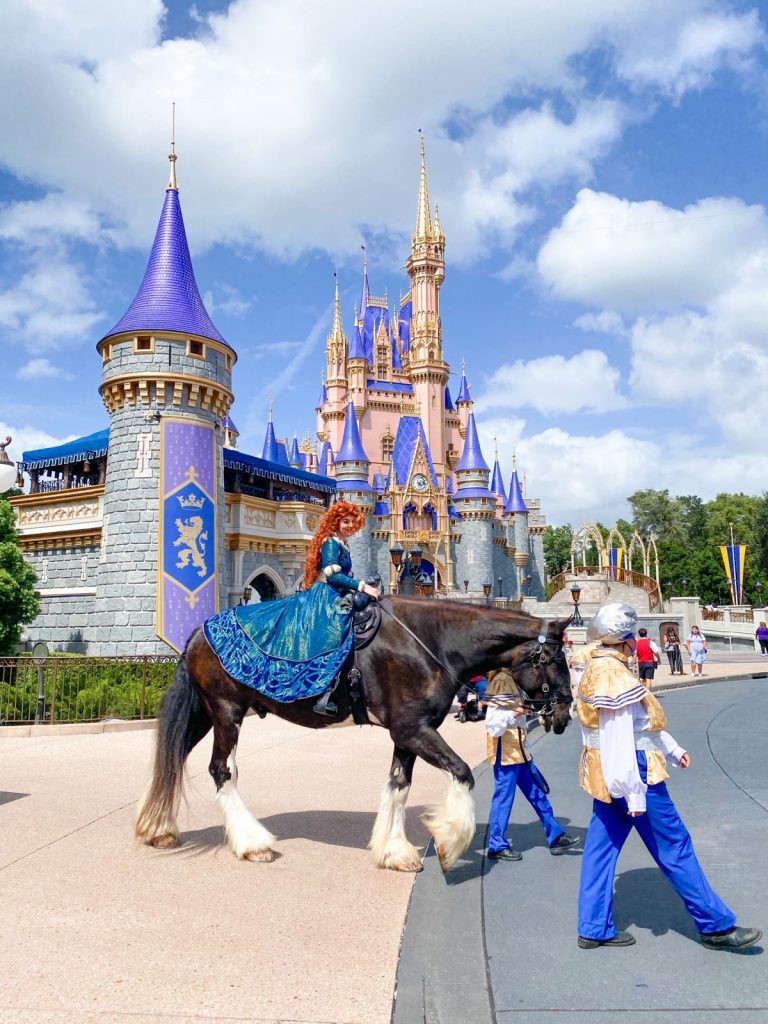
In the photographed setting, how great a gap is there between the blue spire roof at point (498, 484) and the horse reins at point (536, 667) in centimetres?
5647

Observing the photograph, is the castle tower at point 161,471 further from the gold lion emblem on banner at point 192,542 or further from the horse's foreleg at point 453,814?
the horse's foreleg at point 453,814

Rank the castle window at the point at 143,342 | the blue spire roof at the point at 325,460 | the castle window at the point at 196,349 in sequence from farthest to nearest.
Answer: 1. the blue spire roof at the point at 325,460
2. the castle window at the point at 196,349
3. the castle window at the point at 143,342

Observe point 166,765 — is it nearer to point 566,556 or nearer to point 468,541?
point 468,541

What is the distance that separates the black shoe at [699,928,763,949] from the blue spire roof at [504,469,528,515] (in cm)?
5757

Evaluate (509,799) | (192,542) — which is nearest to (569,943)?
(509,799)

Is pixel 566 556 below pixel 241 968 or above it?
above

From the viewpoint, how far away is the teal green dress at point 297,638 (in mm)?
5590

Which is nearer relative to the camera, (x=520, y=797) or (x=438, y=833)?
(x=438, y=833)

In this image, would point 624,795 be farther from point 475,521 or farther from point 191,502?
point 475,521

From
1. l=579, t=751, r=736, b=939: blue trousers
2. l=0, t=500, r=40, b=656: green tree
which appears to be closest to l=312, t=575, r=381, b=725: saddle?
l=579, t=751, r=736, b=939: blue trousers

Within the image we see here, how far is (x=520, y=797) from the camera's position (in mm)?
8141

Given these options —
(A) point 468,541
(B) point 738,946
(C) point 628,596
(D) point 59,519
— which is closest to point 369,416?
(A) point 468,541

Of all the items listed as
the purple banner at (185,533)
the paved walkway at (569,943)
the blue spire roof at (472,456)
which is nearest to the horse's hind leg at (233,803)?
the paved walkway at (569,943)

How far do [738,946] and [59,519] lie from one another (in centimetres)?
2243
